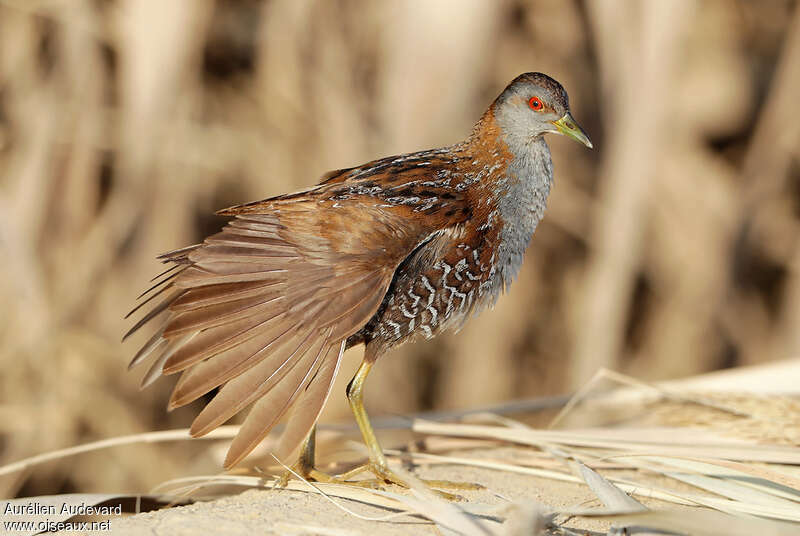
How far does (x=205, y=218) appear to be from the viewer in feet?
13.0

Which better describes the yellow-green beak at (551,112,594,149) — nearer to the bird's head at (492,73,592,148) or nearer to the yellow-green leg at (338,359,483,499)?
A: the bird's head at (492,73,592,148)

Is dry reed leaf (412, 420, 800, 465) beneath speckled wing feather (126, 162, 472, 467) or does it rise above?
beneath

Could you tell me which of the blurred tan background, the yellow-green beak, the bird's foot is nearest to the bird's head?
the yellow-green beak

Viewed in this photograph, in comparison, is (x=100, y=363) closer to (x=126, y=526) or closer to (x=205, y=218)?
(x=205, y=218)

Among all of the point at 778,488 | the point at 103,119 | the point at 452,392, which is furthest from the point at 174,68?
the point at 778,488

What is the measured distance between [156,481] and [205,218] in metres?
1.20

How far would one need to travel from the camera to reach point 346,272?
1.92 meters

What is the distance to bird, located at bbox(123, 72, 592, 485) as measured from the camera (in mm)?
1813

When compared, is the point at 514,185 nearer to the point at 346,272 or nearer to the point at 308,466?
the point at 346,272

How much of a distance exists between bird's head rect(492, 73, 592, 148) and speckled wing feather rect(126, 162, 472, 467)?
492 mm

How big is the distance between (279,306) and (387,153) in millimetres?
1478

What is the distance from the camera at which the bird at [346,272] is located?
71.4 inches

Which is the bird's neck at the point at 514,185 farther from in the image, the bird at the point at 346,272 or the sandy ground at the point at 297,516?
the sandy ground at the point at 297,516

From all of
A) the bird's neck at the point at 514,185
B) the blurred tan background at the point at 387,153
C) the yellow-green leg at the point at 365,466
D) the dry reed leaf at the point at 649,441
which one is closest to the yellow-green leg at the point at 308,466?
the yellow-green leg at the point at 365,466
